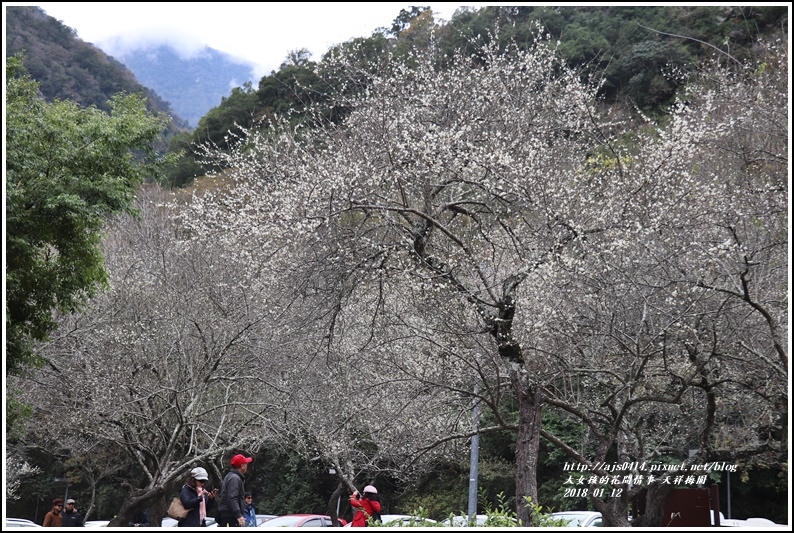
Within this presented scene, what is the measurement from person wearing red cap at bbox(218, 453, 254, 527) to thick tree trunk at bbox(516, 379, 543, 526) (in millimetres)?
2796

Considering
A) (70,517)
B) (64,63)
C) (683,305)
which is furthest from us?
(64,63)

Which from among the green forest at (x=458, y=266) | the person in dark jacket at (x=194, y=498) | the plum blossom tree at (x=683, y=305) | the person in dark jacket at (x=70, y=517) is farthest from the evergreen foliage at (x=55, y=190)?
the plum blossom tree at (x=683, y=305)

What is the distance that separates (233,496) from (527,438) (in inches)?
120

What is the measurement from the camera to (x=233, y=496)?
6.30 m

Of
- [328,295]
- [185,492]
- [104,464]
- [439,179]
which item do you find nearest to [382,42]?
[439,179]

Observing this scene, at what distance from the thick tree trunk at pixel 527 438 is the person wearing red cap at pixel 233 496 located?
2.80m

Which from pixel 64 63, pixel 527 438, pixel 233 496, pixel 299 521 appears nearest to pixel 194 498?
pixel 233 496

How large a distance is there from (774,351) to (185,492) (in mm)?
6265

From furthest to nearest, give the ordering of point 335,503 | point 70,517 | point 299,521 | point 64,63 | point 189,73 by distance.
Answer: point 189,73, point 64,63, point 335,503, point 299,521, point 70,517

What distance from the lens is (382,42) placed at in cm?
1143

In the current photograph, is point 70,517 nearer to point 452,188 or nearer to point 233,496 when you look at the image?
point 233,496

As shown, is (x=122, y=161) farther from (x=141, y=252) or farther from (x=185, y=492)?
(x=141, y=252)

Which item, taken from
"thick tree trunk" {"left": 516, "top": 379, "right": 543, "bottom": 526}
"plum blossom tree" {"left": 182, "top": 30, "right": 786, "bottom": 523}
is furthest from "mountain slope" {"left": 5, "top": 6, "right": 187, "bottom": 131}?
"thick tree trunk" {"left": 516, "top": 379, "right": 543, "bottom": 526}

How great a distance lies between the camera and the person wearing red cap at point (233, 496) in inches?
247
